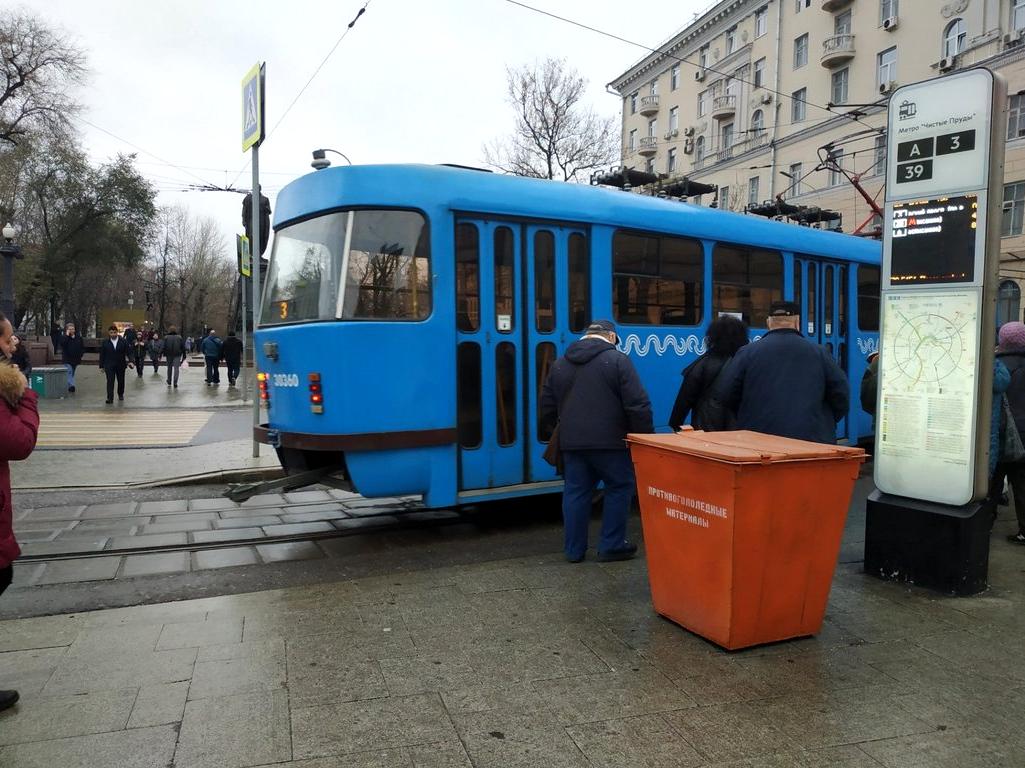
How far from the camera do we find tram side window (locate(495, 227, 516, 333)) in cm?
627

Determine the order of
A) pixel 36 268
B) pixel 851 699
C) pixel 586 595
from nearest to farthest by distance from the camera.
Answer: pixel 851 699
pixel 586 595
pixel 36 268

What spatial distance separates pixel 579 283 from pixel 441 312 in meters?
1.45

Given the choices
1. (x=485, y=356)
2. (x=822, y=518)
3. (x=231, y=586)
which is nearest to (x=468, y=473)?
(x=485, y=356)

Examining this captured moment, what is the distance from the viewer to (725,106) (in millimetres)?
44688

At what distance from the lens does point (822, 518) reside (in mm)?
3852

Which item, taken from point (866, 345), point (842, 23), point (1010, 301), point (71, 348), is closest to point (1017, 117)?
point (1010, 301)

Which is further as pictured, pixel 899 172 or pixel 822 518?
pixel 899 172

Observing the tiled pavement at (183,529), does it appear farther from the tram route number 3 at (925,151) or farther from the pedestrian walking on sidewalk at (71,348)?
the pedestrian walking on sidewalk at (71,348)

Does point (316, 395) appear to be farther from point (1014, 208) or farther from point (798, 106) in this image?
point (798, 106)

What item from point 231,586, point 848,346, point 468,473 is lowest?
point 231,586

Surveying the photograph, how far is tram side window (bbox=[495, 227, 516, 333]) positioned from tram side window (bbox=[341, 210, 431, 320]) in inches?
25.5

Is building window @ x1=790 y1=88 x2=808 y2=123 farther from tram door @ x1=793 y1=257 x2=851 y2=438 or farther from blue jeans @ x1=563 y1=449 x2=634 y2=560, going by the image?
blue jeans @ x1=563 y1=449 x2=634 y2=560

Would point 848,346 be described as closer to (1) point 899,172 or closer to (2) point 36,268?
(1) point 899,172

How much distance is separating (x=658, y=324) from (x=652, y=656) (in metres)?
4.17
